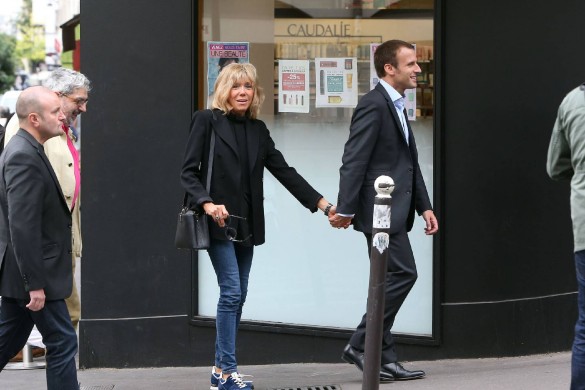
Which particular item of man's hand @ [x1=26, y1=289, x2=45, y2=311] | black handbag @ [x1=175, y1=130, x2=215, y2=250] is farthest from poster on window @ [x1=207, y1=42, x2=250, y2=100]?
man's hand @ [x1=26, y1=289, x2=45, y2=311]

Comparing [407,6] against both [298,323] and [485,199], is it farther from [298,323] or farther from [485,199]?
[298,323]

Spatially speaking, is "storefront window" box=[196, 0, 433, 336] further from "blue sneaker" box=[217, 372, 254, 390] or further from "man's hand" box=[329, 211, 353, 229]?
"blue sneaker" box=[217, 372, 254, 390]

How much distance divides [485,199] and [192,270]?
195 cm

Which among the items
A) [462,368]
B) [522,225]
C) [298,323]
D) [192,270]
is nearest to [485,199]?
[522,225]

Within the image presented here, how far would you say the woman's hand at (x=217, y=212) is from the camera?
567cm

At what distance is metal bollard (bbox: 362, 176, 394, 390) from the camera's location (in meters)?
4.78

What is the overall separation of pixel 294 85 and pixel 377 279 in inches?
104

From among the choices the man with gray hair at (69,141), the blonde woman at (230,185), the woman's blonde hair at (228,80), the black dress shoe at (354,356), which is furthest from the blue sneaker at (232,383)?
the woman's blonde hair at (228,80)

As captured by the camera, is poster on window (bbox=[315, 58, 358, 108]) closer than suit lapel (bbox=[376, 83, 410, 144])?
No

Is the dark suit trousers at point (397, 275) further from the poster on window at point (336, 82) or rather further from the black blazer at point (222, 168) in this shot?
the poster on window at point (336, 82)

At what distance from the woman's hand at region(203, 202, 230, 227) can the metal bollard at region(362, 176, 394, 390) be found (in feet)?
3.44

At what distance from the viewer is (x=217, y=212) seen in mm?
5680

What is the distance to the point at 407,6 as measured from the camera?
22.8 ft

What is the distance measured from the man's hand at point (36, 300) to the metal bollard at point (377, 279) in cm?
148
